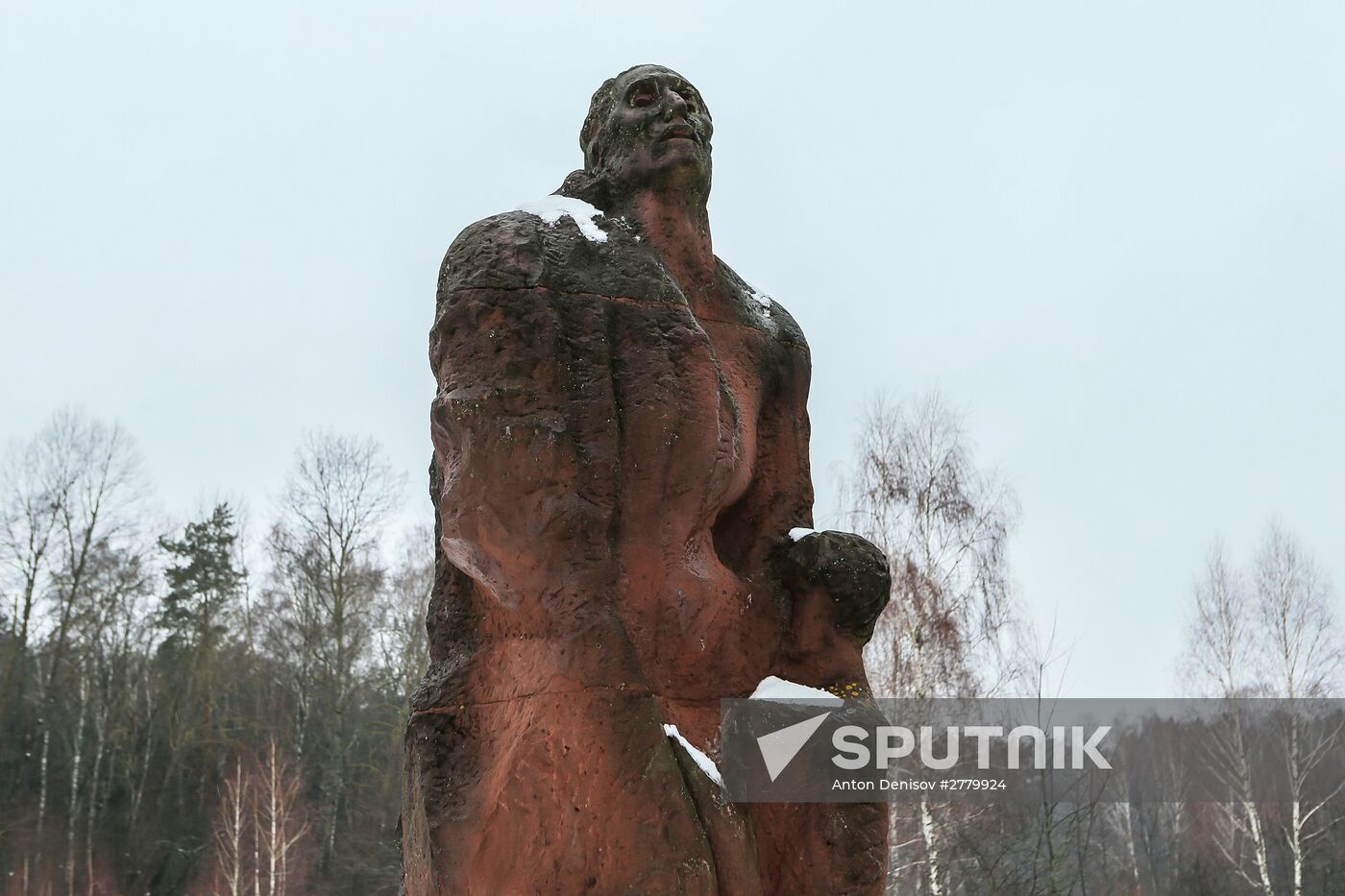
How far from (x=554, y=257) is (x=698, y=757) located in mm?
1386

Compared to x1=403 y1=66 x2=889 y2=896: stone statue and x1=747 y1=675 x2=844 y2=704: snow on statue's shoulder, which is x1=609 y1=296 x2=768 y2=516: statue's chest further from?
x1=747 y1=675 x2=844 y2=704: snow on statue's shoulder

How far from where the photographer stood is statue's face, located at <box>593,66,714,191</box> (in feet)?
12.5

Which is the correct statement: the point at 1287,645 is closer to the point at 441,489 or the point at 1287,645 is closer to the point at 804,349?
the point at 804,349

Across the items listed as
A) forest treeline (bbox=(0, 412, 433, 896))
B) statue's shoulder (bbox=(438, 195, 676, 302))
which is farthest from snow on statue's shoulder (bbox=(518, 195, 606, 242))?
forest treeline (bbox=(0, 412, 433, 896))

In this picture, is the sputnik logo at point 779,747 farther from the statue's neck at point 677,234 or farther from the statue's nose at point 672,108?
the statue's nose at point 672,108

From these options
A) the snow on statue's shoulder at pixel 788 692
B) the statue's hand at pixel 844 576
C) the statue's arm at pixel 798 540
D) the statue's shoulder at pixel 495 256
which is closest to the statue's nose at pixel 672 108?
the statue's shoulder at pixel 495 256

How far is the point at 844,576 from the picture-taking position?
3686mm

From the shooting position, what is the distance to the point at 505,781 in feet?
10.2

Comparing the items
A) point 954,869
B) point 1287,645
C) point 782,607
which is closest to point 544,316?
point 782,607

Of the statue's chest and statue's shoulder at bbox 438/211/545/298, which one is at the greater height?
statue's shoulder at bbox 438/211/545/298

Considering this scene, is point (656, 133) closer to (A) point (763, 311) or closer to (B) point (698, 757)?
(A) point (763, 311)

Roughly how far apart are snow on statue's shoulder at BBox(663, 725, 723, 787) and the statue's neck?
4.29 ft

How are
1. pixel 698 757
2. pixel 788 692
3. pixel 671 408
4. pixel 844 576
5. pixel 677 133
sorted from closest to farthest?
pixel 698 757 → pixel 671 408 → pixel 788 692 → pixel 844 576 → pixel 677 133
